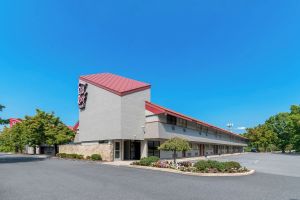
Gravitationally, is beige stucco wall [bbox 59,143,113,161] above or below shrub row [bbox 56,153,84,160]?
above

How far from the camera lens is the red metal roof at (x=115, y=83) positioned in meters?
34.2

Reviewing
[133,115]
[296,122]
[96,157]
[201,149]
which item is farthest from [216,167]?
Result: [296,122]

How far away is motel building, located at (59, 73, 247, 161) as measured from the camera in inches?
1308

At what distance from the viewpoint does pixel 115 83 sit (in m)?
37.1

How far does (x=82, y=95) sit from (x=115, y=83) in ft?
19.4

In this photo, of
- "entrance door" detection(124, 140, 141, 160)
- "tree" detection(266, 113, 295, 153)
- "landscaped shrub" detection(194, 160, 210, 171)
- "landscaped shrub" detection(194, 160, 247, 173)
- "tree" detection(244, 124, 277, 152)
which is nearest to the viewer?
"landscaped shrub" detection(194, 160, 247, 173)

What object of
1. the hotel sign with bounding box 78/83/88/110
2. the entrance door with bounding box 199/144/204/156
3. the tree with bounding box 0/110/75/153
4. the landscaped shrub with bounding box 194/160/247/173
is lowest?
the entrance door with bounding box 199/144/204/156

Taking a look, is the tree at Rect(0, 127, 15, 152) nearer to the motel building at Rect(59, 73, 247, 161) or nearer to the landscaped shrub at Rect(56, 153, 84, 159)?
the landscaped shrub at Rect(56, 153, 84, 159)

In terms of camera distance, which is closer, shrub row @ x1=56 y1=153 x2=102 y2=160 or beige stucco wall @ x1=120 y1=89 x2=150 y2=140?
shrub row @ x1=56 y1=153 x2=102 y2=160

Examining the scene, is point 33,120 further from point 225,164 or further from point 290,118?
point 290,118

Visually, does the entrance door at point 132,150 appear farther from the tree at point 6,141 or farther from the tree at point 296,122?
the tree at point 296,122

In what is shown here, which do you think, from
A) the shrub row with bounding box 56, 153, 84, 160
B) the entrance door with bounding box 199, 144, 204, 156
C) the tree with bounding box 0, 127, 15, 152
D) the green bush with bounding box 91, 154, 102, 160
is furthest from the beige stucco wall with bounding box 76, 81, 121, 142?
the tree with bounding box 0, 127, 15, 152

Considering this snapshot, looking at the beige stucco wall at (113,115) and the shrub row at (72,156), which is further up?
the beige stucco wall at (113,115)

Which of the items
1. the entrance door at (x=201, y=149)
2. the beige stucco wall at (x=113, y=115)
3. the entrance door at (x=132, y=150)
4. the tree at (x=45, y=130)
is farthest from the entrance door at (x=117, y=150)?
the entrance door at (x=201, y=149)
